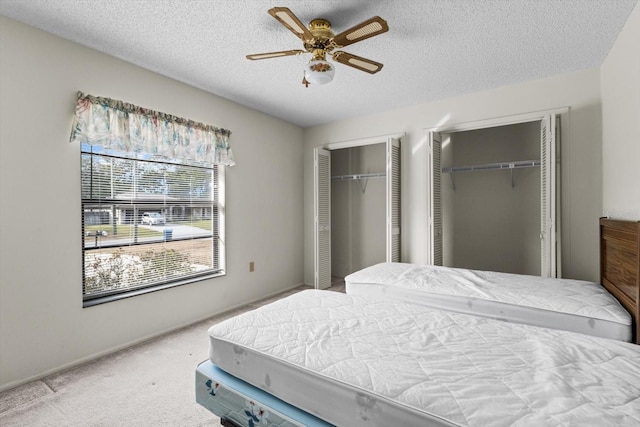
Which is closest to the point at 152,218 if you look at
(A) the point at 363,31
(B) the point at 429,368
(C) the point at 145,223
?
(C) the point at 145,223

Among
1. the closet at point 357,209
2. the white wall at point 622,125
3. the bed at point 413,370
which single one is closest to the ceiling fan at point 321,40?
the bed at point 413,370

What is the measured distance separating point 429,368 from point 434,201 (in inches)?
99.9

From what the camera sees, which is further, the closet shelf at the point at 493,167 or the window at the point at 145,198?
the closet shelf at the point at 493,167

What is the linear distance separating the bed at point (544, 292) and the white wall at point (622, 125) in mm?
228

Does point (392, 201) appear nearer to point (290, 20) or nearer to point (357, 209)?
point (357, 209)

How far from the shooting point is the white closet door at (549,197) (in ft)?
9.17

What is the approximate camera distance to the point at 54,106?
2268mm

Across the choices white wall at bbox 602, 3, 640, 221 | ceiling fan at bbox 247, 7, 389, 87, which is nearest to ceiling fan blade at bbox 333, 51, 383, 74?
ceiling fan at bbox 247, 7, 389, 87

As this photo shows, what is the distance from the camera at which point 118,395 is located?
1.99 m

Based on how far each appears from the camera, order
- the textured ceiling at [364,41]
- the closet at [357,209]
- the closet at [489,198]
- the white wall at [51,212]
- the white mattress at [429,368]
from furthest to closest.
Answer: the closet at [357,209]
the closet at [489,198]
the white wall at [51,212]
the textured ceiling at [364,41]
the white mattress at [429,368]

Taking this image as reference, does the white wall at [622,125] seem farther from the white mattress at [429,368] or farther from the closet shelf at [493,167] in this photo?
the white mattress at [429,368]

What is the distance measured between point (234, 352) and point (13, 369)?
1.76 meters

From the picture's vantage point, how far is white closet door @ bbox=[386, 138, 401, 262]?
3.76 m

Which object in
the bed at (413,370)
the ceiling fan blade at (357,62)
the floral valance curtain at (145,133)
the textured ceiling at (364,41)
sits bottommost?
the bed at (413,370)
